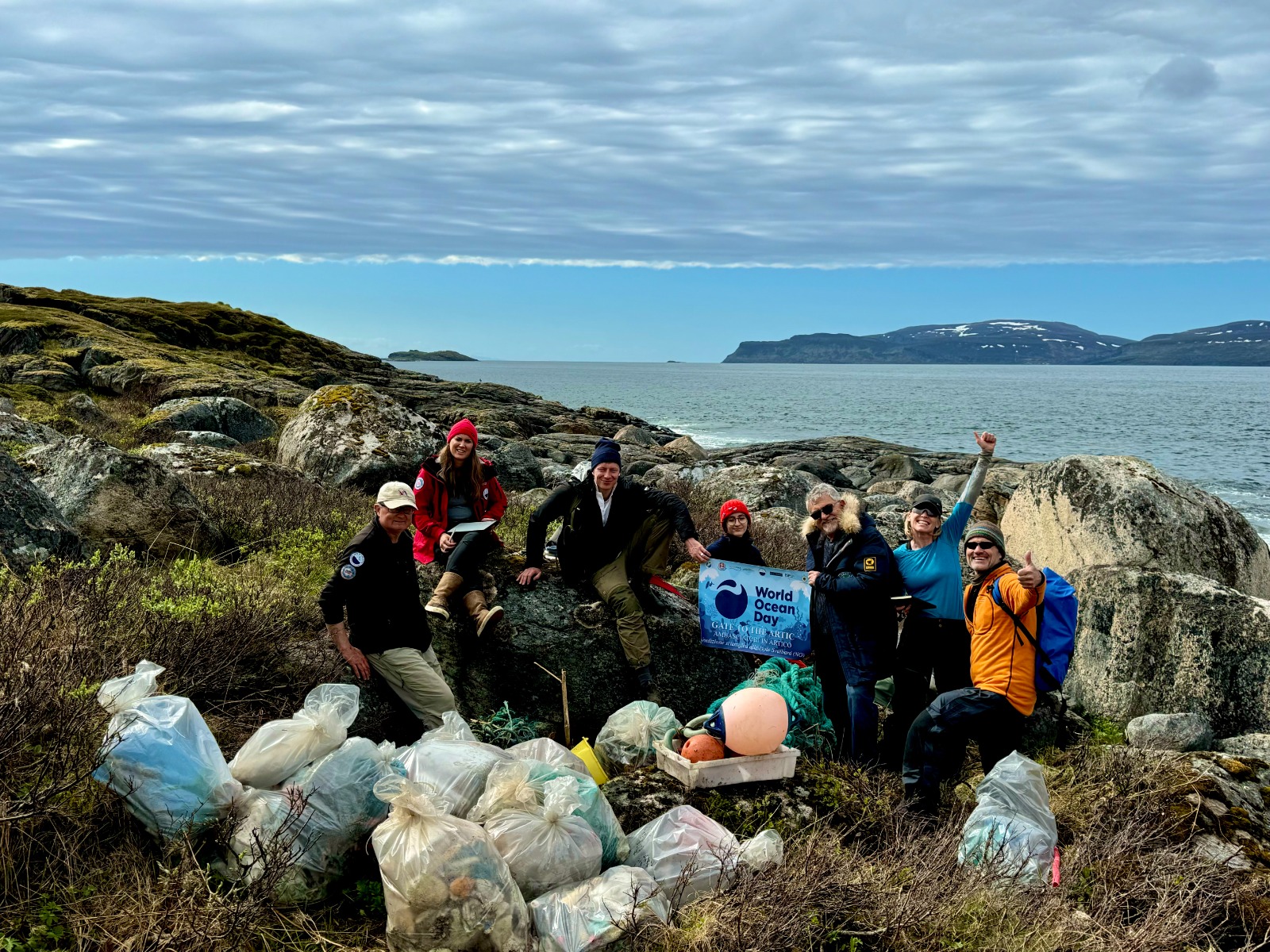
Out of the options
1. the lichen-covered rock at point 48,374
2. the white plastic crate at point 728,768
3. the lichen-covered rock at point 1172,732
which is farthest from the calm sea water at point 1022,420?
the lichen-covered rock at point 48,374

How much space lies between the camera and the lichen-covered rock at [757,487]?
15.9m

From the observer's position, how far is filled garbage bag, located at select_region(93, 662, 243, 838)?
4.56 meters

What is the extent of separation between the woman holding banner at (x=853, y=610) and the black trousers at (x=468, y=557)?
2.46 meters

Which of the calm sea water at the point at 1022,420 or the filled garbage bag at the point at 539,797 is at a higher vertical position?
the calm sea water at the point at 1022,420

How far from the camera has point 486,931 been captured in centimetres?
418

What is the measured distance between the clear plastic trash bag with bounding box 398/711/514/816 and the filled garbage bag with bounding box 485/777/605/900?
41 centimetres

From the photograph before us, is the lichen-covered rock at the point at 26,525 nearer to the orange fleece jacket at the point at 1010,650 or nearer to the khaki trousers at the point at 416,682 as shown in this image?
the khaki trousers at the point at 416,682

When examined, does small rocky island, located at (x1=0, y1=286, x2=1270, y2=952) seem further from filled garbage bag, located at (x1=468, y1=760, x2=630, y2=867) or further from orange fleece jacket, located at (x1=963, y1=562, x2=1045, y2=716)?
orange fleece jacket, located at (x1=963, y1=562, x2=1045, y2=716)

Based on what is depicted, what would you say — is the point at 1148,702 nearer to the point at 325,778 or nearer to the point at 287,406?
the point at 325,778

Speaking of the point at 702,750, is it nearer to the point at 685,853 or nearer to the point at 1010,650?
the point at 685,853

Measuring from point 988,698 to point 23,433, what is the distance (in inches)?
482

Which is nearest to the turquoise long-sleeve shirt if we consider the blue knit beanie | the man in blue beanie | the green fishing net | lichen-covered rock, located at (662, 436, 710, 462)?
the green fishing net

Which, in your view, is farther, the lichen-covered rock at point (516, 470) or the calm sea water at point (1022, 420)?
the calm sea water at point (1022, 420)

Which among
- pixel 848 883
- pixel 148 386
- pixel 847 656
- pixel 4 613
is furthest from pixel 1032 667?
pixel 148 386
